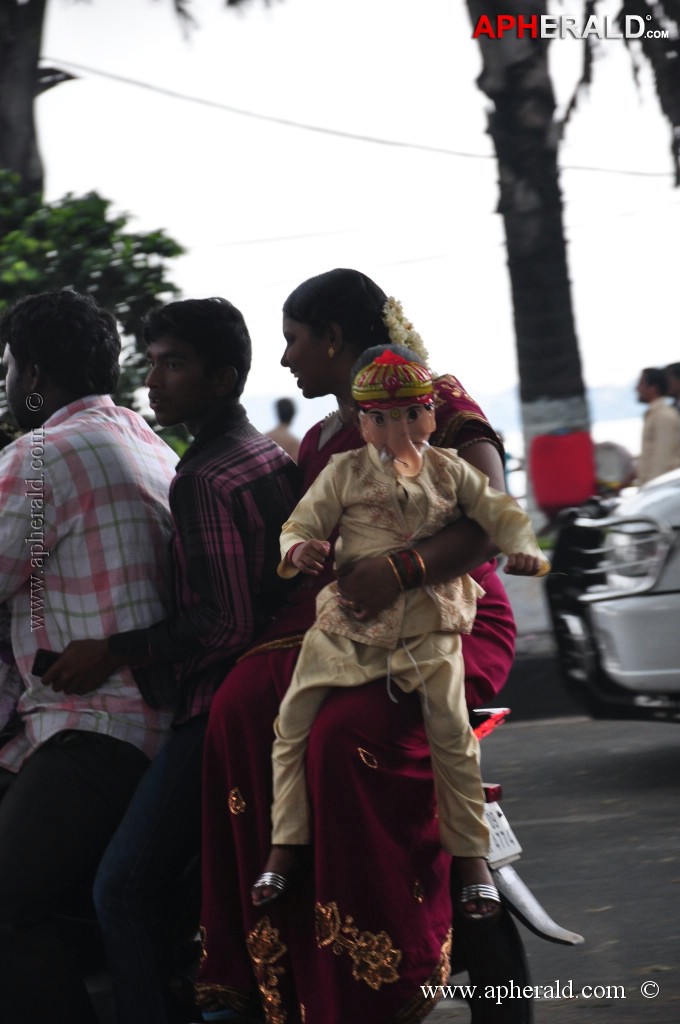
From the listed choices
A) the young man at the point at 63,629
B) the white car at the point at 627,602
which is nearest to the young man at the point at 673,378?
the white car at the point at 627,602

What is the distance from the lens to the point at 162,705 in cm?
277

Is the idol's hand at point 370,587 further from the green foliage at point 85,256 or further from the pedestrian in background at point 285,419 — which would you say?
the pedestrian in background at point 285,419

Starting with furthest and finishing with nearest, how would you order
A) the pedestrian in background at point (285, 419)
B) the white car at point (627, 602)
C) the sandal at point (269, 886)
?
the pedestrian in background at point (285, 419)
the white car at point (627, 602)
the sandal at point (269, 886)

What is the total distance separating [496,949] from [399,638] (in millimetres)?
639

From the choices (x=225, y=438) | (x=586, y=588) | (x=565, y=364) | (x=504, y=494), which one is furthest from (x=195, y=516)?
(x=565, y=364)

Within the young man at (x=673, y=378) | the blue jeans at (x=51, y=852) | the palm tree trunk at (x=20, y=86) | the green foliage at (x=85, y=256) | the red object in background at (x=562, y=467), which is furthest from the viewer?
the red object in background at (x=562, y=467)

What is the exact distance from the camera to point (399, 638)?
2.54m

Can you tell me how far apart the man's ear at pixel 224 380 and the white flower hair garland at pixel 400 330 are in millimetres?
307

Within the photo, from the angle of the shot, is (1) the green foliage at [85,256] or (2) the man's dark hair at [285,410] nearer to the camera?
(1) the green foliage at [85,256]

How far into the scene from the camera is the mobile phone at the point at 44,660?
2.71 meters

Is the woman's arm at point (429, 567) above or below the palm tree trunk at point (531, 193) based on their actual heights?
below

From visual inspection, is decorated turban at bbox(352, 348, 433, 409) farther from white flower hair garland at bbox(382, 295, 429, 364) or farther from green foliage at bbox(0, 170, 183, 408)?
green foliage at bbox(0, 170, 183, 408)

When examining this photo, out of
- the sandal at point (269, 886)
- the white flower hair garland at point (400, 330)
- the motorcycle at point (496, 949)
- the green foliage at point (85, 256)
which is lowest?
the motorcycle at point (496, 949)

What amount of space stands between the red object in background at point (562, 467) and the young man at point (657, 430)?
1.40 metres
